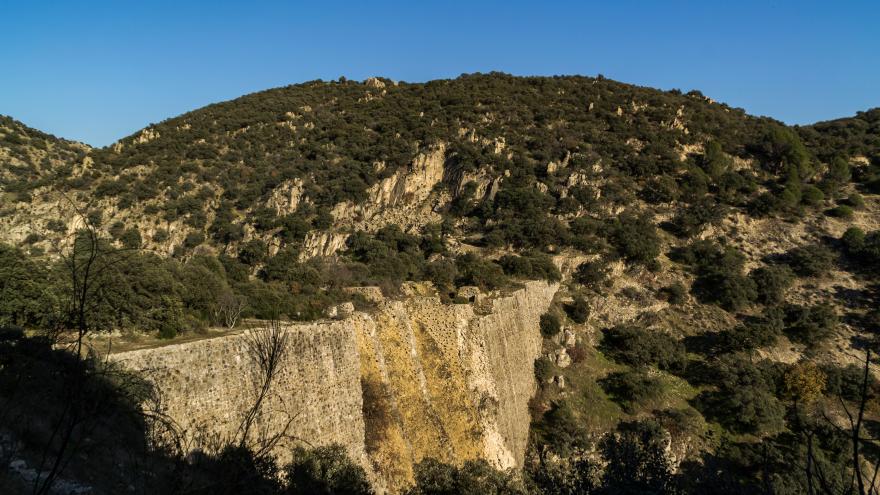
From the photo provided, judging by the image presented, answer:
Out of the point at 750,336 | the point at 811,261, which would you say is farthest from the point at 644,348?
the point at 811,261

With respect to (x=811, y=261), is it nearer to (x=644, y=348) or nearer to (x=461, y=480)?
(x=644, y=348)

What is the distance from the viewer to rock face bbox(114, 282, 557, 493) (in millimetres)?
12977

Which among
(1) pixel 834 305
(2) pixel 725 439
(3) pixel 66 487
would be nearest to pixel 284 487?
(3) pixel 66 487

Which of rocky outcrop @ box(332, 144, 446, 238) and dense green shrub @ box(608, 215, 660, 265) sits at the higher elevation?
rocky outcrop @ box(332, 144, 446, 238)

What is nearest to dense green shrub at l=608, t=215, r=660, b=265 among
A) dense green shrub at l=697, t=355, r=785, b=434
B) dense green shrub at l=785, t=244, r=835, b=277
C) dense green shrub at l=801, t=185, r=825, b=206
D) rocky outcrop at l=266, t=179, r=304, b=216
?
dense green shrub at l=785, t=244, r=835, b=277

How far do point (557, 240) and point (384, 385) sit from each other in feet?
79.0

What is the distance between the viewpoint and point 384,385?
58.5ft

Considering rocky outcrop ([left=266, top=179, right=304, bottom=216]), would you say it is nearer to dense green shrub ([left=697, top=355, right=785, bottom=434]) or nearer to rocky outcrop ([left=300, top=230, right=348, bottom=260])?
rocky outcrop ([left=300, top=230, right=348, bottom=260])

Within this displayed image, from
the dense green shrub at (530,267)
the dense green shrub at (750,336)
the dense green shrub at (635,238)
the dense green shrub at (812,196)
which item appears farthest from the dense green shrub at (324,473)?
the dense green shrub at (812,196)

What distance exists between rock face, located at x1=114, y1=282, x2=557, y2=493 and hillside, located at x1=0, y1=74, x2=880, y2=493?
16.1 inches

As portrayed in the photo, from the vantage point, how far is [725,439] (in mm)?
25312

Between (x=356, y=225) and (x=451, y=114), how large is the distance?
840 inches

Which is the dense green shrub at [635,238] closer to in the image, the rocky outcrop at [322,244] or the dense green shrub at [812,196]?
the dense green shrub at [812,196]

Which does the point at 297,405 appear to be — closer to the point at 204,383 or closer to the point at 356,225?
the point at 204,383
